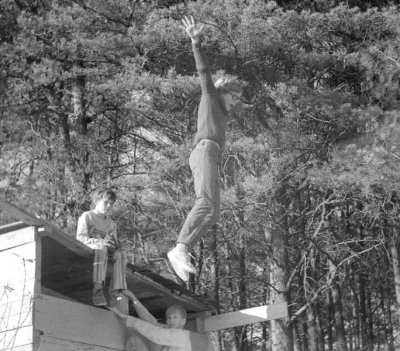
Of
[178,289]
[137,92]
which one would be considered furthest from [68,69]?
[178,289]

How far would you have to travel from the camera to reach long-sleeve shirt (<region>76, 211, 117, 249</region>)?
6.64 metres

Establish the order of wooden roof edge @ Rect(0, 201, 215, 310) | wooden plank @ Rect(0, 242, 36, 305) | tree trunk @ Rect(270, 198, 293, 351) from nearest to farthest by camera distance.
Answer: wooden roof edge @ Rect(0, 201, 215, 310) < wooden plank @ Rect(0, 242, 36, 305) < tree trunk @ Rect(270, 198, 293, 351)

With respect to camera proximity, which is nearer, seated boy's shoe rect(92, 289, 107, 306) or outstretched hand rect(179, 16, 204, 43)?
outstretched hand rect(179, 16, 204, 43)

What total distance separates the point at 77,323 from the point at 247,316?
2.35m

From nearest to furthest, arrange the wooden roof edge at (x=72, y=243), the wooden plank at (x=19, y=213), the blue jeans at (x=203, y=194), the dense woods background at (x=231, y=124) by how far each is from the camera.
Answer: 1. the blue jeans at (x=203, y=194)
2. the wooden plank at (x=19, y=213)
3. the wooden roof edge at (x=72, y=243)
4. the dense woods background at (x=231, y=124)

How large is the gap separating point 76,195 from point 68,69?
8.37 feet

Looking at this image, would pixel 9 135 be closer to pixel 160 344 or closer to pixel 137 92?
pixel 137 92

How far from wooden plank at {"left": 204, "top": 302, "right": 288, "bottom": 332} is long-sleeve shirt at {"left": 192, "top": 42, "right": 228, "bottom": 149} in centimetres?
332

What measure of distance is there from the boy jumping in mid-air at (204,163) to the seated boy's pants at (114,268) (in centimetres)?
150

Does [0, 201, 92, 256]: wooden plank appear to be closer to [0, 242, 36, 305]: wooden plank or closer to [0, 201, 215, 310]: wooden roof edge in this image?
[0, 201, 215, 310]: wooden roof edge

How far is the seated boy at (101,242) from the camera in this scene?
21.2 ft

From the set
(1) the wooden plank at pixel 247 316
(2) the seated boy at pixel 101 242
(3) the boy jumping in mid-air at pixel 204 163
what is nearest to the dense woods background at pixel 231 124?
(1) the wooden plank at pixel 247 316

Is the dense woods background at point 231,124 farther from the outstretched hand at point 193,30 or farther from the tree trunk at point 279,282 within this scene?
the outstretched hand at point 193,30

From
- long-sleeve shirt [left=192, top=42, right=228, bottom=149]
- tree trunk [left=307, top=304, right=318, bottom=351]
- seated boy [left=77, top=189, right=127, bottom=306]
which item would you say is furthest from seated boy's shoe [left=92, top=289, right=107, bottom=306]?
tree trunk [left=307, top=304, right=318, bottom=351]
